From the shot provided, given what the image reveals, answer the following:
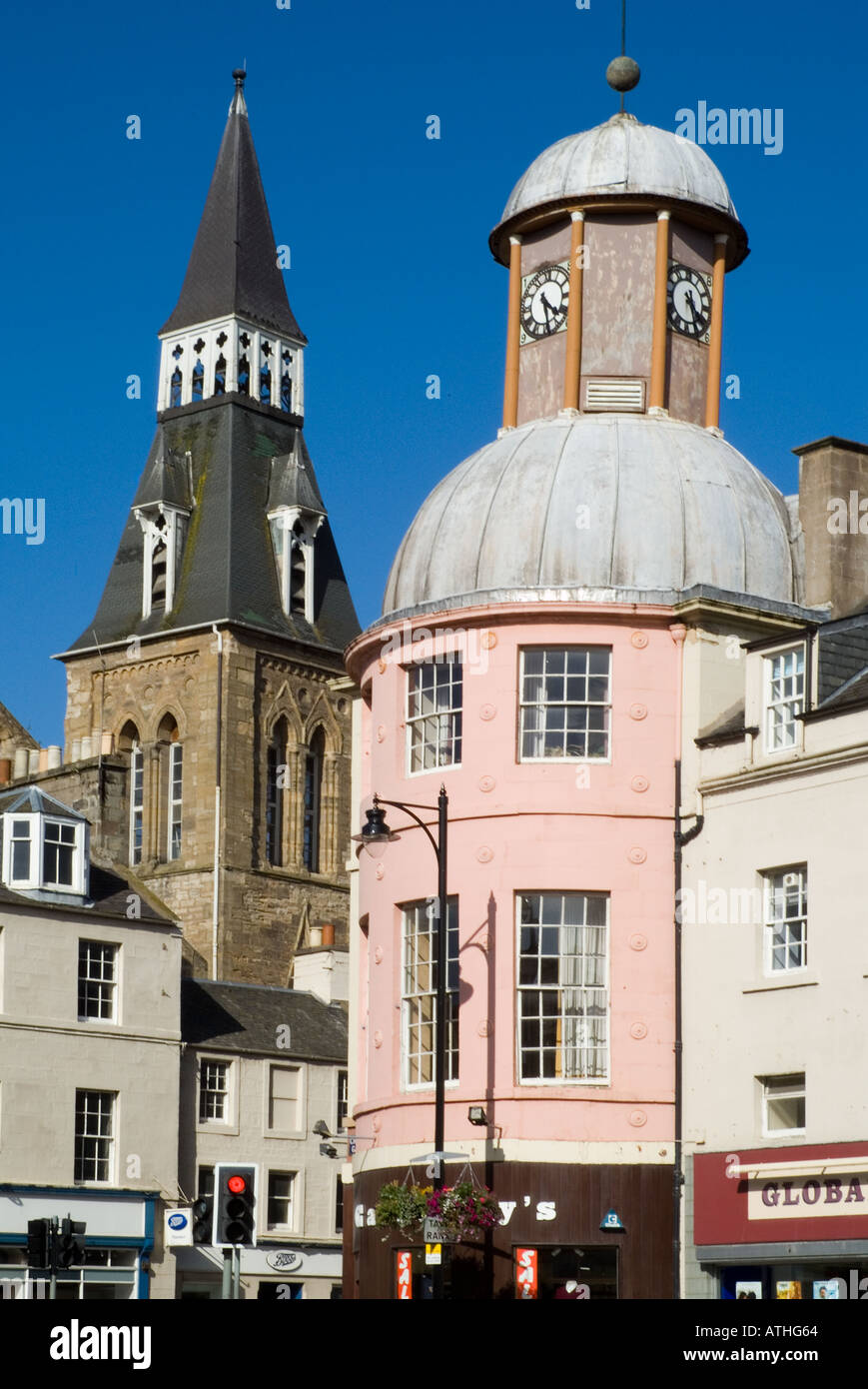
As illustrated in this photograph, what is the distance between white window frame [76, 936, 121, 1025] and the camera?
50.9 meters

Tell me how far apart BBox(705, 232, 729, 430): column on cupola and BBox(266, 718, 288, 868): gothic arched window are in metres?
48.7

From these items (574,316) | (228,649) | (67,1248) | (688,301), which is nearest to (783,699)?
(574,316)

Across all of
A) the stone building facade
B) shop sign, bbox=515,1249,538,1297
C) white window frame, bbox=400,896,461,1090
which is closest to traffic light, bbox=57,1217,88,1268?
white window frame, bbox=400,896,461,1090

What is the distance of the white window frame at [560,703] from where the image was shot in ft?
111

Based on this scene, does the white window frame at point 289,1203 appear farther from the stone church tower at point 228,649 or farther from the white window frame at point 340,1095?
the stone church tower at point 228,649

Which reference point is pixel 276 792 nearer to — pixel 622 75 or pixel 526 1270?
pixel 622 75

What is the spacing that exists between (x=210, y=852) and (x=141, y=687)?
25.4 ft

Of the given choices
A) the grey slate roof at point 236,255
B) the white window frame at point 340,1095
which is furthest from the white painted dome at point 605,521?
the grey slate roof at point 236,255

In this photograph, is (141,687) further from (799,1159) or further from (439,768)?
(799,1159)

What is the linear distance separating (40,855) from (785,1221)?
24483mm

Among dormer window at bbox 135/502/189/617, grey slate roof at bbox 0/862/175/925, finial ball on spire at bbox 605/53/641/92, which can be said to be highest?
dormer window at bbox 135/502/189/617

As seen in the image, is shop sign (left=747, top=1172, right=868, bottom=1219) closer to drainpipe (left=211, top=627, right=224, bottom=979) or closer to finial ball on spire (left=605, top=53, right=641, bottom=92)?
finial ball on spire (left=605, top=53, right=641, bottom=92)

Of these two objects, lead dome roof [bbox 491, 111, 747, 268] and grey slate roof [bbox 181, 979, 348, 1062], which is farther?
grey slate roof [bbox 181, 979, 348, 1062]
